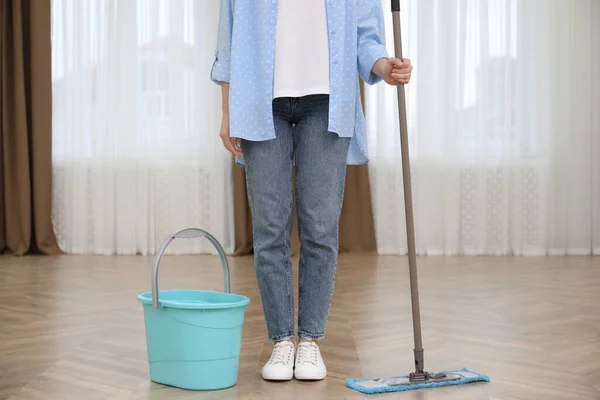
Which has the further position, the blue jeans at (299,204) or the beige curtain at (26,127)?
the beige curtain at (26,127)

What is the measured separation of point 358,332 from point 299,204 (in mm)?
709

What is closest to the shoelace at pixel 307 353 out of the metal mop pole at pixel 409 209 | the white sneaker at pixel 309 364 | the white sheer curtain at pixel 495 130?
the white sneaker at pixel 309 364

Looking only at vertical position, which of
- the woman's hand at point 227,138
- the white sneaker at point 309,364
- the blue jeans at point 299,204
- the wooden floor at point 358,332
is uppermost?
the woman's hand at point 227,138

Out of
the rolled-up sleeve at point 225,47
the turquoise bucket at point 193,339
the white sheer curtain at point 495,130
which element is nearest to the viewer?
the turquoise bucket at point 193,339

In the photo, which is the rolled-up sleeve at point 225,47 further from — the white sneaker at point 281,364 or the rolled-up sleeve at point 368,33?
the white sneaker at point 281,364

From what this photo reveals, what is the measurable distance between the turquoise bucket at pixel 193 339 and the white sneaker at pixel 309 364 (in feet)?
0.54

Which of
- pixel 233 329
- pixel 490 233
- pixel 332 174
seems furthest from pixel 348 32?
pixel 490 233

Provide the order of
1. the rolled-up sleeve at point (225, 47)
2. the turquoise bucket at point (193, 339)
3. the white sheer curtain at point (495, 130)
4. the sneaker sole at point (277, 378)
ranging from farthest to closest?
the white sheer curtain at point (495, 130), the rolled-up sleeve at point (225, 47), the sneaker sole at point (277, 378), the turquoise bucket at point (193, 339)

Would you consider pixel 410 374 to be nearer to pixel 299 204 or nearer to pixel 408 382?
pixel 408 382

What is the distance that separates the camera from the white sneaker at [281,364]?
6.12 ft

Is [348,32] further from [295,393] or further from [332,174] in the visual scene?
[295,393]

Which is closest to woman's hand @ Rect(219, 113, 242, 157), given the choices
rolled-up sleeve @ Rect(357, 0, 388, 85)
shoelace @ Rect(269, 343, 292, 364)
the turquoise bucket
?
the turquoise bucket

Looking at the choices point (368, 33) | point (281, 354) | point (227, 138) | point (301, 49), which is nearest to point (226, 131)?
point (227, 138)

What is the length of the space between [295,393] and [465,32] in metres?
4.14
